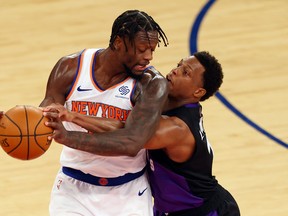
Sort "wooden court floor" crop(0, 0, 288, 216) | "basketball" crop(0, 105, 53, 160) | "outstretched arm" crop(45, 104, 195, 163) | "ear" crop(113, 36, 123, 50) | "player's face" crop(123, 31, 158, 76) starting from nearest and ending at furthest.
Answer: "basketball" crop(0, 105, 53, 160) < "outstretched arm" crop(45, 104, 195, 163) < "player's face" crop(123, 31, 158, 76) < "ear" crop(113, 36, 123, 50) < "wooden court floor" crop(0, 0, 288, 216)

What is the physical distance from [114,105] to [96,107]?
0.14m

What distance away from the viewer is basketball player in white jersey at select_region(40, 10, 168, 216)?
6.63 m

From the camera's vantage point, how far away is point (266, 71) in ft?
37.3

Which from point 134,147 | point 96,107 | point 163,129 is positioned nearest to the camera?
point 134,147

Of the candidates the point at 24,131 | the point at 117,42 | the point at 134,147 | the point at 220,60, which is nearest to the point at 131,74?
the point at 117,42

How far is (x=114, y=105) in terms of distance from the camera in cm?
684

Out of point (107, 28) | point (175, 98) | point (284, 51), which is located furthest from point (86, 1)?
point (175, 98)

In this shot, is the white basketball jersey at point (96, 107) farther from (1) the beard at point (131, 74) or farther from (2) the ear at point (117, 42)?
(2) the ear at point (117, 42)

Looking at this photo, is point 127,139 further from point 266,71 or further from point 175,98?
point 266,71

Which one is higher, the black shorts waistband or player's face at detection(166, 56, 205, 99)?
player's face at detection(166, 56, 205, 99)

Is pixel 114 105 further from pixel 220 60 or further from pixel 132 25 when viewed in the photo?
pixel 220 60

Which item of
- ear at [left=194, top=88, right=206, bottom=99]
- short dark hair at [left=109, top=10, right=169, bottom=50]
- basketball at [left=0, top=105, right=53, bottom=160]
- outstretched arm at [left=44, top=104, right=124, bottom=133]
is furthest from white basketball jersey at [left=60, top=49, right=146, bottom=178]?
basketball at [left=0, top=105, right=53, bottom=160]

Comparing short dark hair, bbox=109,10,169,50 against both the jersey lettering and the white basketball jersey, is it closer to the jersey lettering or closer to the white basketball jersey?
the white basketball jersey

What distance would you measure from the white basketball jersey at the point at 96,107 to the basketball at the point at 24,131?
0.63m
